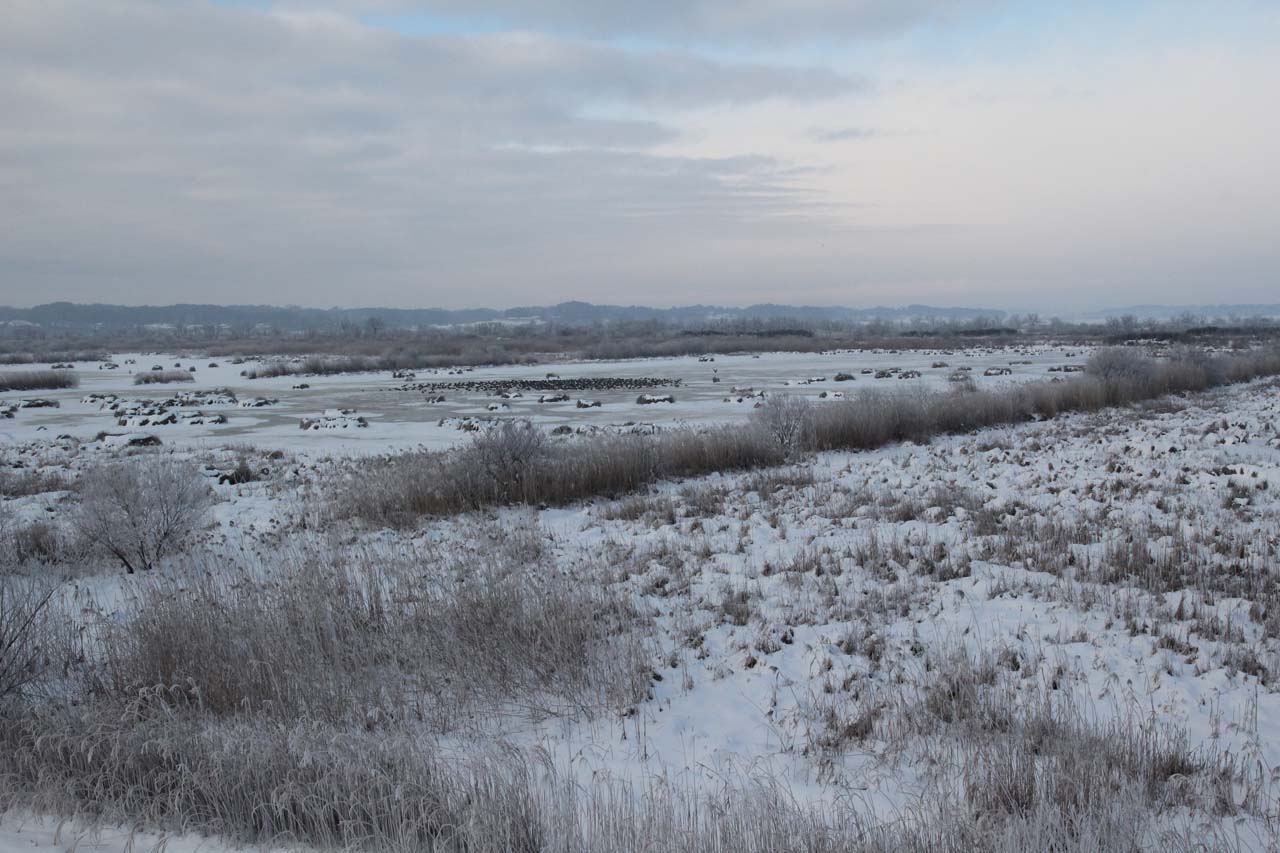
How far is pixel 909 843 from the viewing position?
3.86m

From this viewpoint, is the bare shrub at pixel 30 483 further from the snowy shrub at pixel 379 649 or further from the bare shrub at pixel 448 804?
the bare shrub at pixel 448 804

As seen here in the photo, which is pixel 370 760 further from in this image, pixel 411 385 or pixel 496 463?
pixel 411 385

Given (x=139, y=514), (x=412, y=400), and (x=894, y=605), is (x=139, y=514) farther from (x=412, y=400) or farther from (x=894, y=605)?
(x=412, y=400)

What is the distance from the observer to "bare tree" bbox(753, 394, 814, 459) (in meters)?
18.0

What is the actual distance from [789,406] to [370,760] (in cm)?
1533

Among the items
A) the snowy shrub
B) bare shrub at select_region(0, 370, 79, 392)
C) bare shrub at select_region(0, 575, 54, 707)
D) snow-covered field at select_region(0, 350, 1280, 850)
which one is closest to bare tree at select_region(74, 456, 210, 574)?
snow-covered field at select_region(0, 350, 1280, 850)

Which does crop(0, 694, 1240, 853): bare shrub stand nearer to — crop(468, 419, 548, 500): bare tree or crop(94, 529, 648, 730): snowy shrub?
crop(94, 529, 648, 730): snowy shrub

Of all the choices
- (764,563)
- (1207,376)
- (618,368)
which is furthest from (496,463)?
(618,368)

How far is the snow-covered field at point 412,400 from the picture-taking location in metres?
26.8

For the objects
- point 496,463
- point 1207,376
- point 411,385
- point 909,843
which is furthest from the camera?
point 411,385

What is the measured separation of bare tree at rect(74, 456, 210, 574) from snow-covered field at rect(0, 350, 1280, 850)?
471mm

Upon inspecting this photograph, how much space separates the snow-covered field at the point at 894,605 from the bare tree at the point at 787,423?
1987mm

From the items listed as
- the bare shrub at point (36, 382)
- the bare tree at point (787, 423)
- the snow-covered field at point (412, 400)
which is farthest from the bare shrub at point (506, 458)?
the bare shrub at point (36, 382)

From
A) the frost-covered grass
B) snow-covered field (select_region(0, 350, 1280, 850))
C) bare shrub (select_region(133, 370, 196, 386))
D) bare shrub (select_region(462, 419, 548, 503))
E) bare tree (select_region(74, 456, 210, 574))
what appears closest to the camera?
snow-covered field (select_region(0, 350, 1280, 850))
